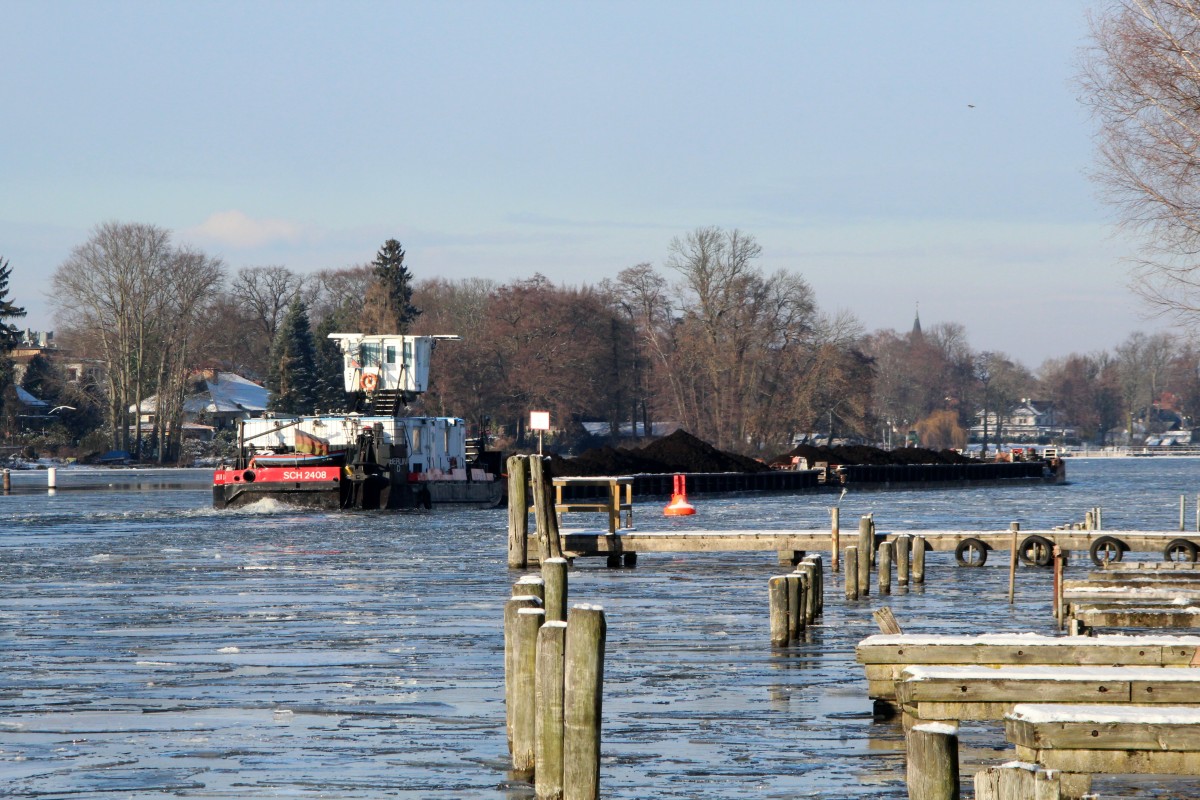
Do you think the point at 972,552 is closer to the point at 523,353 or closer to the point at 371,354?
the point at 371,354

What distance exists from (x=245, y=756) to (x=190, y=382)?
9881 cm

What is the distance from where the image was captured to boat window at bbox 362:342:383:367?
53719mm

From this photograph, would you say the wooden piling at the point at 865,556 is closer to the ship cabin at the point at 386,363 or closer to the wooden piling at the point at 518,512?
the wooden piling at the point at 518,512

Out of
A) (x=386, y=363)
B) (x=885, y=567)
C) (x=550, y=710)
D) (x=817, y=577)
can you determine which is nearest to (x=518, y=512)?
(x=885, y=567)

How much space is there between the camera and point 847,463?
87938 millimetres

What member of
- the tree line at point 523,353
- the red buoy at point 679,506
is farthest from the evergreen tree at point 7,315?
the red buoy at point 679,506

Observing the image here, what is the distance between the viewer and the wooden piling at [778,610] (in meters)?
17.9

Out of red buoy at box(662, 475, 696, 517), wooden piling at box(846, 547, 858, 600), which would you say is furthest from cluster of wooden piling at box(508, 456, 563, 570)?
red buoy at box(662, 475, 696, 517)

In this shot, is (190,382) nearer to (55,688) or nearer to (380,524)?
(380,524)

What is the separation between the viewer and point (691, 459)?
76.2 m

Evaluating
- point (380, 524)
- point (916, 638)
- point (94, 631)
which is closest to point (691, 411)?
point (380, 524)

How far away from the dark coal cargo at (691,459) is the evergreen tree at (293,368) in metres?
34.0

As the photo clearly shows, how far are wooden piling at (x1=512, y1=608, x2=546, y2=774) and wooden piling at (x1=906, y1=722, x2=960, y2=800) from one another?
3277 mm

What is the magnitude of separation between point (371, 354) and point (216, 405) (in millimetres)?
66699
